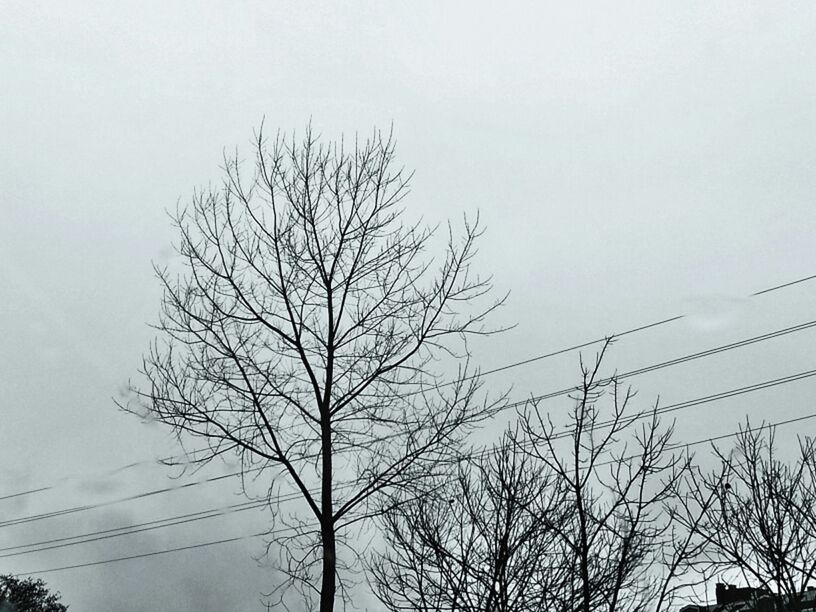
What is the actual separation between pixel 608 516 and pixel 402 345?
12.2 ft

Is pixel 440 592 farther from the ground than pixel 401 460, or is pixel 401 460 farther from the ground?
pixel 401 460

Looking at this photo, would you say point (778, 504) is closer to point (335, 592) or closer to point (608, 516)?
→ point (608, 516)

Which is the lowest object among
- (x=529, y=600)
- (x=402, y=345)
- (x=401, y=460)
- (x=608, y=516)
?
(x=529, y=600)

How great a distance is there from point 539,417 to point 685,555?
2381 mm

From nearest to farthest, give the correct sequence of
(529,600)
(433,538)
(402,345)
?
(529,600), (433,538), (402,345)

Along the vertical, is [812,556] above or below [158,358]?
below

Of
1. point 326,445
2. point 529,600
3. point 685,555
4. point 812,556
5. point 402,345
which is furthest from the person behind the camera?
point 812,556

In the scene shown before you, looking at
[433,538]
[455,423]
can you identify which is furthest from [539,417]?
[433,538]

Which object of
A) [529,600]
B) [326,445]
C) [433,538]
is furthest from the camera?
[326,445]

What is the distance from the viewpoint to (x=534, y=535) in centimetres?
962

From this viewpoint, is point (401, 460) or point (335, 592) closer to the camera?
point (335, 592)

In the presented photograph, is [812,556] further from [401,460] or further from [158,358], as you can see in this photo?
[158,358]

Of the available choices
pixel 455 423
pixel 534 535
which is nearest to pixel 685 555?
pixel 534 535

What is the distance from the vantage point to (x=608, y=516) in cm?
917
